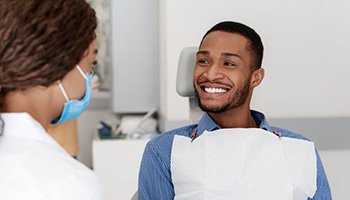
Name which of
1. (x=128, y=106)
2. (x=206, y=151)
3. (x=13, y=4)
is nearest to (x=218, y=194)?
(x=206, y=151)

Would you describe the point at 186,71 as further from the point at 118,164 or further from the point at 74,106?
the point at 118,164

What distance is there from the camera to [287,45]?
9.78 ft

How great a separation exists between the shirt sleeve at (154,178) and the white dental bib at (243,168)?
0.18 ft

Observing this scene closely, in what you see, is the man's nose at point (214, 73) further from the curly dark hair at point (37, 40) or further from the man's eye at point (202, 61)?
the curly dark hair at point (37, 40)

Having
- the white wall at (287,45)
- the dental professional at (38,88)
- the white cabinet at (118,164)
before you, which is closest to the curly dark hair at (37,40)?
the dental professional at (38,88)

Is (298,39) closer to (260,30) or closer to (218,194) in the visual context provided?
(260,30)

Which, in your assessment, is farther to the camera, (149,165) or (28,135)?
(149,165)

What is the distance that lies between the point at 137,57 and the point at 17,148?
2.47m

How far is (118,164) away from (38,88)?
2.16 m

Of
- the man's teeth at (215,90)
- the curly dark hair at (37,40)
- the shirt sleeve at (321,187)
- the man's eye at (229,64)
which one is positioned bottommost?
the shirt sleeve at (321,187)

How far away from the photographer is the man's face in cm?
177

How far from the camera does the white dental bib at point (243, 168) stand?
1.61 metres

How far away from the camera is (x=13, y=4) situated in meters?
1.04

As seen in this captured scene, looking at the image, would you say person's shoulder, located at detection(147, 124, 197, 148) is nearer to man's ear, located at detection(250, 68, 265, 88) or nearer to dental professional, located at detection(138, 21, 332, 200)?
dental professional, located at detection(138, 21, 332, 200)
